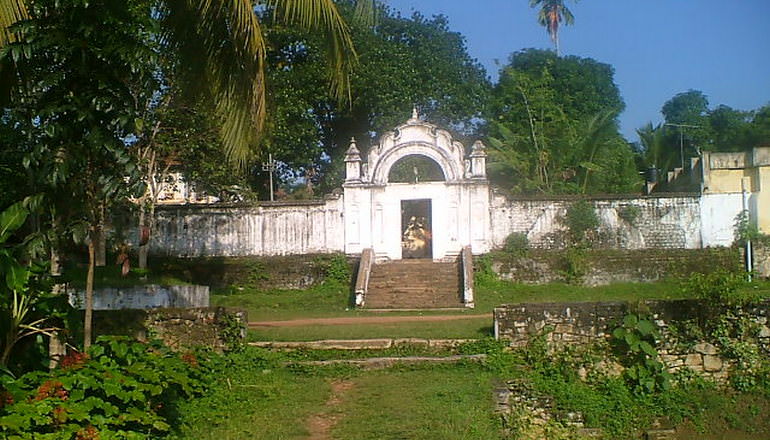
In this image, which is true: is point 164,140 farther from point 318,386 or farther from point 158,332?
point 318,386

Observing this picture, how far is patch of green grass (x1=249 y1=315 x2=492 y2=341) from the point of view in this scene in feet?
43.2

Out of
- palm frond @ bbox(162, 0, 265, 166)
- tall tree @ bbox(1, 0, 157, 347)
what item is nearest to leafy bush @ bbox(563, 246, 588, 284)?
palm frond @ bbox(162, 0, 265, 166)

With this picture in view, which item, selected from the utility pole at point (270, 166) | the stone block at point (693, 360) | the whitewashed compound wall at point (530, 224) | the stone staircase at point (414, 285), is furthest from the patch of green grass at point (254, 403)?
the utility pole at point (270, 166)

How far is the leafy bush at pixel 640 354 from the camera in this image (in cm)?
1102

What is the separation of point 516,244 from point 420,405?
1521 centimetres

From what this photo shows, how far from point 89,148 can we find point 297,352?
5.00 metres

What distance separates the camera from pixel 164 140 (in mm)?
20500

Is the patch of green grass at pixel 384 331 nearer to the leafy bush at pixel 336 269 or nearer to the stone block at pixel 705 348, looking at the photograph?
the stone block at pixel 705 348

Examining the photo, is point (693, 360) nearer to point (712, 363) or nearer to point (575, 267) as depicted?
point (712, 363)

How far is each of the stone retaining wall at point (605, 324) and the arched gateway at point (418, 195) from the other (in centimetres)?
1283

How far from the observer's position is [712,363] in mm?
11297

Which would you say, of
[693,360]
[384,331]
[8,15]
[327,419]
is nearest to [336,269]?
[384,331]

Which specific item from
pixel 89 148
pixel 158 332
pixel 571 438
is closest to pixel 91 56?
pixel 89 148

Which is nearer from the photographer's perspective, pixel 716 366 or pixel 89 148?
pixel 89 148
